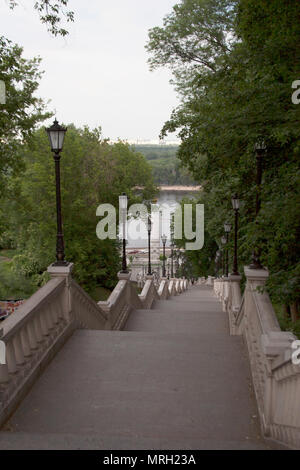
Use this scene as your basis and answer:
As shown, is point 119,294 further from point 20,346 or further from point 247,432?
point 247,432

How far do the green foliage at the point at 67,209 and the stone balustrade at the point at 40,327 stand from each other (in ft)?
66.4

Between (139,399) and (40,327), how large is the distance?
6.40ft

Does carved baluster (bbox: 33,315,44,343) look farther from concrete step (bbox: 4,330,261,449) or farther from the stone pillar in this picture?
the stone pillar

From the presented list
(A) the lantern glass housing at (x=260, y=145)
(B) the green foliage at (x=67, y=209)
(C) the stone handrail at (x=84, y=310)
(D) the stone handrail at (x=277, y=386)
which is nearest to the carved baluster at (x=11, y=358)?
(C) the stone handrail at (x=84, y=310)

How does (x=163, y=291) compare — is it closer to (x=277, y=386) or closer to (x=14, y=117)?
(x=14, y=117)

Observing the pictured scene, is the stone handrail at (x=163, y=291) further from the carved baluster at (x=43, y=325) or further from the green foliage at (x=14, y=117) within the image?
the carved baluster at (x=43, y=325)

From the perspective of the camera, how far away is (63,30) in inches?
Answer: 332

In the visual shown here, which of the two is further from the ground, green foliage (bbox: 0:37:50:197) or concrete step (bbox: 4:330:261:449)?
green foliage (bbox: 0:37:50:197)

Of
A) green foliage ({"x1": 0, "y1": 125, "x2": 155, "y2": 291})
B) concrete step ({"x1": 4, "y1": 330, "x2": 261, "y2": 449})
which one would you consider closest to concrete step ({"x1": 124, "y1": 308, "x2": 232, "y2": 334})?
concrete step ({"x1": 4, "y1": 330, "x2": 261, "y2": 449})

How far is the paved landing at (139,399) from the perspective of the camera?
4.12 meters

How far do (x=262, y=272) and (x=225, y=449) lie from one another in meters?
3.83

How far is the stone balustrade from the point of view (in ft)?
16.6

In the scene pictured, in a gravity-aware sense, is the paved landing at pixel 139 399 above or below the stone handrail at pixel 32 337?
below

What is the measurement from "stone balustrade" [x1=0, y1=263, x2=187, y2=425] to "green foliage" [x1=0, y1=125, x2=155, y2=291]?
20249mm
